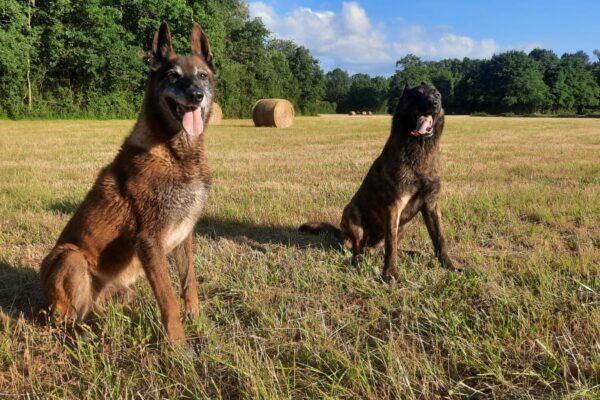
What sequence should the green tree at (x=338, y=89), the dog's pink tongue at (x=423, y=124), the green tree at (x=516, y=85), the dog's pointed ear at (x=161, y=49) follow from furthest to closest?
the green tree at (x=338, y=89)
the green tree at (x=516, y=85)
the dog's pink tongue at (x=423, y=124)
the dog's pointed ear at (x=161, y=49)

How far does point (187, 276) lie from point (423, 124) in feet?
7.82

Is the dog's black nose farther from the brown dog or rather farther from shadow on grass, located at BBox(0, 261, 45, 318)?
shadow on grass, located at BBox(0, 261, 45, 318)

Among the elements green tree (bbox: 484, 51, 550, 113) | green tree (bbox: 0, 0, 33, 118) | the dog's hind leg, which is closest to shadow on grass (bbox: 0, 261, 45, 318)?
the dog's hind leg

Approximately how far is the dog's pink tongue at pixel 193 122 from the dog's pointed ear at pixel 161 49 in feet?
1.48

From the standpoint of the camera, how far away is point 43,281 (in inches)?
102

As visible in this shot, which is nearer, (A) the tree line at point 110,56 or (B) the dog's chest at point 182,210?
(B) the dog's chest at point 182,210

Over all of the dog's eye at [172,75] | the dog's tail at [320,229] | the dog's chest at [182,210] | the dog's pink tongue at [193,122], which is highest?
the dog's eye at [172,75]

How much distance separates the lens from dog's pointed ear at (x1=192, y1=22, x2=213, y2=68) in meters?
3.18

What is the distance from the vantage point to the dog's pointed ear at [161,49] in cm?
295

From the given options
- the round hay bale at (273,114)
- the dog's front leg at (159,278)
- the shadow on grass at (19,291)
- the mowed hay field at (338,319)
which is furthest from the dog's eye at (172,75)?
the round hay bale at (273,114)

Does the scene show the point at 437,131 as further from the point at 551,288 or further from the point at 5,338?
the point at 5,338

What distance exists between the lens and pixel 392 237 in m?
3.82

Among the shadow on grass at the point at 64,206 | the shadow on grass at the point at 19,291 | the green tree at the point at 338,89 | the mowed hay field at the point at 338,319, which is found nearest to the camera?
the mowed hay field at the point at 338,319

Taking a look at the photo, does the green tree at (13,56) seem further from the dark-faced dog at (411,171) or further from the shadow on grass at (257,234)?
the dark-faced dog at (411,171)
